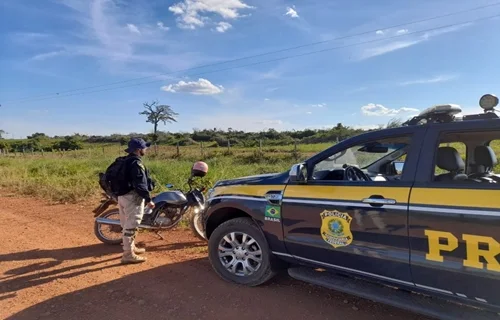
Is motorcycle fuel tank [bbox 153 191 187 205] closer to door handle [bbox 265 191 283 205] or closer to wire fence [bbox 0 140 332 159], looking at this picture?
door handle [bbox 265 191 283 205]

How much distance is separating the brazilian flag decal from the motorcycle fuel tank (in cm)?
223

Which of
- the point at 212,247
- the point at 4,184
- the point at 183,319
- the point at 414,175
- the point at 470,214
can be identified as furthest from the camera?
the point at 4,184

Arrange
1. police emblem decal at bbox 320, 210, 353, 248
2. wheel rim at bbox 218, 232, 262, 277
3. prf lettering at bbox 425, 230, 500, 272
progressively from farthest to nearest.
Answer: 1. wheel rim at bbox 218, 232, 262, 277
2. police emblem decal at bbox 320, 210, 353, 248
3. prf lettering at bbox 425, 230, 500, 272

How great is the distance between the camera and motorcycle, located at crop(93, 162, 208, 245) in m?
5.54

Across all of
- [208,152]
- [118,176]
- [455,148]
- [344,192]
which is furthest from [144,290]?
[208,152]


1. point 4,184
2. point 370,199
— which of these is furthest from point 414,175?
point 4,184

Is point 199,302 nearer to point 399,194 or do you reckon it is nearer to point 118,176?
point 118,176

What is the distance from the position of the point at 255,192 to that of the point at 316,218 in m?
0.80

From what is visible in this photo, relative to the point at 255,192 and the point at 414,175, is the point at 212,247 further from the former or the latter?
the point at 414,175

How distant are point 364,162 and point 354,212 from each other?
1214 mm

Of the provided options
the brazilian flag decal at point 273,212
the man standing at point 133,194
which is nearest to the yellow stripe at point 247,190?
the brazilian flag decal at point 273,212

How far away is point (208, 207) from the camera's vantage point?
440 centimetres

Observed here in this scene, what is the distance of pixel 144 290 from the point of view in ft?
13.1

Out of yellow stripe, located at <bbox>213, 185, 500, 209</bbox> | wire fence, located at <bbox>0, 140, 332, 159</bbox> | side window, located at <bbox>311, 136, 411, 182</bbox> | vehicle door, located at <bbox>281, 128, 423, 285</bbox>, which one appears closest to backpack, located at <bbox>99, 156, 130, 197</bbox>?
yellow stripe, located at <bbox>213, 185, 500, 209</bbox>
